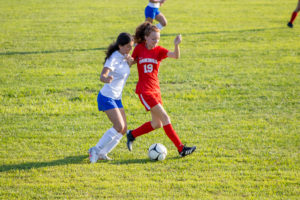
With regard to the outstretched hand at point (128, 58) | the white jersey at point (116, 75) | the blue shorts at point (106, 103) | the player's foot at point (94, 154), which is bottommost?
the player's foot at point (94, 154)

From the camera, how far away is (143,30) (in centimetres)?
581

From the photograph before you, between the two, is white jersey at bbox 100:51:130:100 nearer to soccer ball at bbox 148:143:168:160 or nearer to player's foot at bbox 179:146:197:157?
soccer ball at bbox 148:143:168:160

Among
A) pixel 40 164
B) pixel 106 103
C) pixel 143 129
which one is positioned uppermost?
pixel 106 103

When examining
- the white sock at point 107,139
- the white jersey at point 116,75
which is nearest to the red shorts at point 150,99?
the white jersey at point 116,75

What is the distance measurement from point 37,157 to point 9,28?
11641 millimetres

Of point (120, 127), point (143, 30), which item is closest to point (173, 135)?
point (120, 127)

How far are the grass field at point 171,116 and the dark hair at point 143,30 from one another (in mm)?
1725

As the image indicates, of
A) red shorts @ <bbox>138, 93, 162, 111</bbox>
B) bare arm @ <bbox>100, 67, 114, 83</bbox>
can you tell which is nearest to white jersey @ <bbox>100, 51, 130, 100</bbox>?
bare arm @ <bbox>100, 67, 114, 83</bbox>

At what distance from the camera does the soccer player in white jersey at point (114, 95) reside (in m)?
5.66

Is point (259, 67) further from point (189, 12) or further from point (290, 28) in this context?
point (189, 12)

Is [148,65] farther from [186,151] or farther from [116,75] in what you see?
[186,151]

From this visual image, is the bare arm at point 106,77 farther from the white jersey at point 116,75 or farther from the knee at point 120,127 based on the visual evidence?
the knee at point 120,127

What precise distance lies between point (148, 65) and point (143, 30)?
52 centimetres

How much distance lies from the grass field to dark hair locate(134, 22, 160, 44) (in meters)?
1.72
